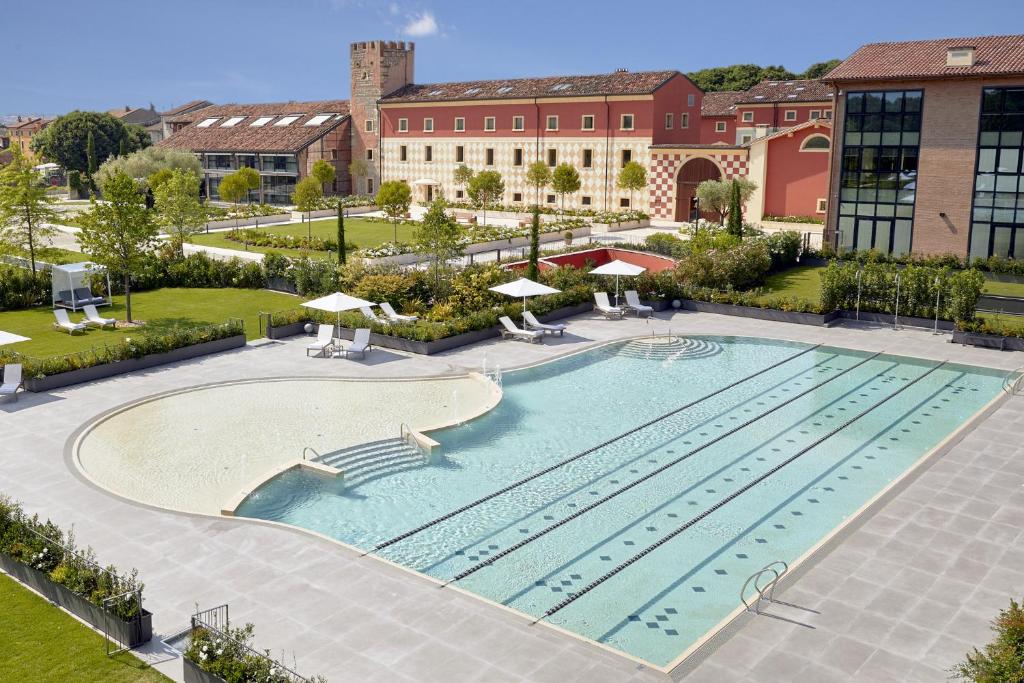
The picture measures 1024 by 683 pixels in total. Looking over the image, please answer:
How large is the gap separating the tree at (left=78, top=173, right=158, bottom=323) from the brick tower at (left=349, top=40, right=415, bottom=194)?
36.8 metres

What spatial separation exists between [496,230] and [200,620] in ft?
110

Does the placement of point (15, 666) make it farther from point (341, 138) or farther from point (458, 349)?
point (341, 138)

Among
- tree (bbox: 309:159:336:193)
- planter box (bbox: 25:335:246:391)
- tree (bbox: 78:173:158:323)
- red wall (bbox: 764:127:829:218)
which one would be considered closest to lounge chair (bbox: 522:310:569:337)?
planter box (bbox: 25:335:246:391)

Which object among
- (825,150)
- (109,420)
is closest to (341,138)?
(825,150)

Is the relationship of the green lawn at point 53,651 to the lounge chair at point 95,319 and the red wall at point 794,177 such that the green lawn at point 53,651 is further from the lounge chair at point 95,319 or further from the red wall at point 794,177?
the red wall at point 794,177

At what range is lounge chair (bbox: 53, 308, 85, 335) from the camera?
2402cm

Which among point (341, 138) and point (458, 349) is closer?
point (458, 349)

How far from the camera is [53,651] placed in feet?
31.5

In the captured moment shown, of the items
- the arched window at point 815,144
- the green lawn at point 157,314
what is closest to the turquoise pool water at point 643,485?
the green lawn at point 157,314

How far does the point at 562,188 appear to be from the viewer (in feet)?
159

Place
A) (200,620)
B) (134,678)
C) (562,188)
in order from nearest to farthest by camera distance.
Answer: (134,678), (200,620), (562,188)

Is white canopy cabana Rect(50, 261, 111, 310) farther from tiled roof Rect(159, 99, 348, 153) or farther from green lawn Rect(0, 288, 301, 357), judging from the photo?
tiled roof Rect(159, 99, 348, 153)

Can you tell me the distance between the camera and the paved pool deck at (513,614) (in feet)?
31.2

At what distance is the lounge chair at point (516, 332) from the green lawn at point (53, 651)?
1536cm
